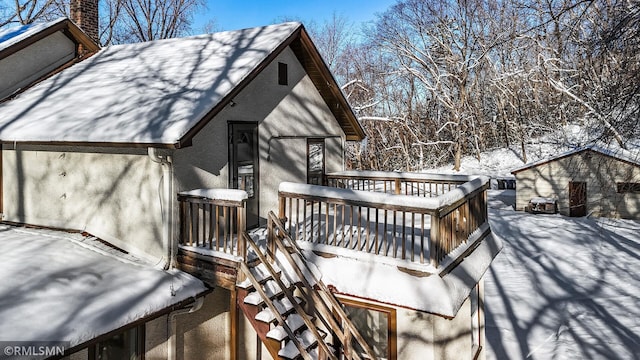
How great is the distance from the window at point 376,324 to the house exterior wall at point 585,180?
13.4m

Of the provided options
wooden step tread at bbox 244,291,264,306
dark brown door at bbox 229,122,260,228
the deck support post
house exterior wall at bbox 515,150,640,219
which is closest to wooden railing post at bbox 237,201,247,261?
wooden step tread at bbox 244,291,264,306

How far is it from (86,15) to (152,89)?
6457 mm

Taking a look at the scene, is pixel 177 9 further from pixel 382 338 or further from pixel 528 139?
pixel 382 338

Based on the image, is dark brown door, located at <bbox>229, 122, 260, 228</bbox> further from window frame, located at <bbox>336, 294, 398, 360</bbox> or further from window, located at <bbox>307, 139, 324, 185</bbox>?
window frame, located at <bbox>336, 294, 398, 360</bbox>

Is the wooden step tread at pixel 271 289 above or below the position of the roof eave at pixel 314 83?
below

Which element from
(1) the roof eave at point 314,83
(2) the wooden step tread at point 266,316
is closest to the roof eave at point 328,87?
(1) the roof eave at point 314,83

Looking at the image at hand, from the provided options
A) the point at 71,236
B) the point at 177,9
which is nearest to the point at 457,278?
the point at 71,236

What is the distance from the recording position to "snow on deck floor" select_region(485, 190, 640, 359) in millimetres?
8648

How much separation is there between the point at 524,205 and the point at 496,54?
1370cm

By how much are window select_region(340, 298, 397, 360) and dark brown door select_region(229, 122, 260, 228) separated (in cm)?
270

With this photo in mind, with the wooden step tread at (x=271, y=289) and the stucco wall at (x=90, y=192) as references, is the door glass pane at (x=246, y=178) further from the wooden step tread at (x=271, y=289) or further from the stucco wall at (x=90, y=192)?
the wooden step tread at (x=271, y=289)

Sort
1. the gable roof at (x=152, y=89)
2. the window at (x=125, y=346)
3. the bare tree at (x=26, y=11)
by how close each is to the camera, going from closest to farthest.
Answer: the window at (x=125, y=346)
the gable roof at (x=152, y=89)
the bare tree at (x=26, y=11)

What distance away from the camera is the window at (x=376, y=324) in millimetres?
5469

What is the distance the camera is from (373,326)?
5867mm
